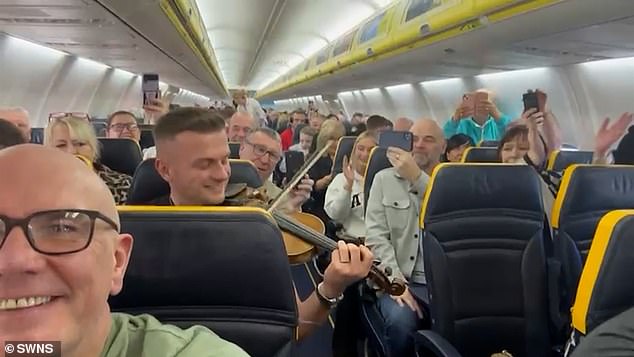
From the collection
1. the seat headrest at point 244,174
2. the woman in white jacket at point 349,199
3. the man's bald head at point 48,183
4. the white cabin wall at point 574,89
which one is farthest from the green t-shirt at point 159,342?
the white cabin wall at point 574,89

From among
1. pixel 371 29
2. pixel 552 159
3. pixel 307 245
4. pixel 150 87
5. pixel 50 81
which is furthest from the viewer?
pixel 50 81

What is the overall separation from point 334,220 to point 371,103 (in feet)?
39.3

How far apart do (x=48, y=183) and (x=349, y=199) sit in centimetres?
349

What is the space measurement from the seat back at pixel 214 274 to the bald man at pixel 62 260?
0.44 metres

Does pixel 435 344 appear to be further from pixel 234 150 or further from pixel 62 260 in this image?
pixel 234 150

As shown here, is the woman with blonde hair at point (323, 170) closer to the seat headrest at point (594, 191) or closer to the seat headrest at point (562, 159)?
the seat headrest at point (562, 159)

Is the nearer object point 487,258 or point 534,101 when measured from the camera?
point 487,258

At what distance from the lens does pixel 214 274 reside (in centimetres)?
184

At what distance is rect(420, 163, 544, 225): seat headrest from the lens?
10.3 ft

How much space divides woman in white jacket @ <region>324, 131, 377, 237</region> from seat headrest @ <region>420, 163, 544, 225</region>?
144 centimetres

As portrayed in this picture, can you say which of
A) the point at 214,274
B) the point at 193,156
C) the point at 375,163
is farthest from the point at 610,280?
the point at 375,163

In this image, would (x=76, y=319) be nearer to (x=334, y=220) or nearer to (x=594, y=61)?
(x=334, y=220)

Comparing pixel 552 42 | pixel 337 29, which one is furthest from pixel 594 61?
pixel 337 29

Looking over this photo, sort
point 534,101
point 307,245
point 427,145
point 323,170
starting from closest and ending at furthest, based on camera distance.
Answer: point 307,245
point 427,145
point 534,101
point 323,170
